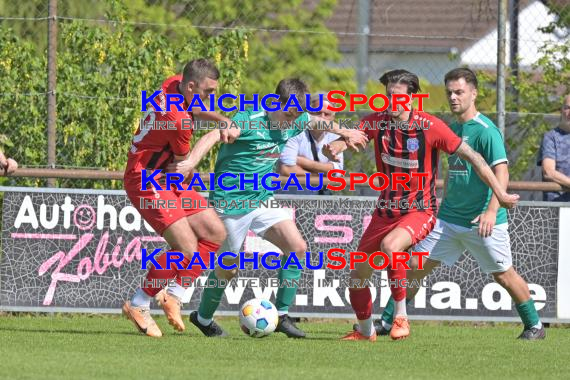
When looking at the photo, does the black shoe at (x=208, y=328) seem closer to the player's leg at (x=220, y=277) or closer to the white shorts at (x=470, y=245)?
the player's leg at (x=220, y=277)

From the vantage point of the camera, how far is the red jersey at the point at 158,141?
9633mm

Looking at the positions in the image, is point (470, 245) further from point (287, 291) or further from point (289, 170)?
point (289, 170)

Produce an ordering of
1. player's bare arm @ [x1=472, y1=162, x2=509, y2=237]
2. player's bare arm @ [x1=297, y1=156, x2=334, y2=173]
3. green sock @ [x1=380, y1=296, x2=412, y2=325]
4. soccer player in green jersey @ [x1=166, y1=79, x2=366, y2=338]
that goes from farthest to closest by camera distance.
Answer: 1. player's bare arm @ [x1=297, y1=156, x2=334, y2=173]
2. green sock @ [x1=380, y1=296, x2=412, y2=325]
3. soccer player in green jersey @ [x1=166, y1=79, x2=366, y2=338]
4. player's bare arm @ [x1=472, y1=162, x2=509, y2=237]

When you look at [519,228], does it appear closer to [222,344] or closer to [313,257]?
[313,257]

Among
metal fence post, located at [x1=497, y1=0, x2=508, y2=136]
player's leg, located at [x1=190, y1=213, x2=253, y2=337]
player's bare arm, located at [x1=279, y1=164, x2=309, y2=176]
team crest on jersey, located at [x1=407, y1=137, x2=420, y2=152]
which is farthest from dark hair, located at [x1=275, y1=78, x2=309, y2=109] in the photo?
metal fence post, located at [x1=497, y1=0, x2=508, y2=136]

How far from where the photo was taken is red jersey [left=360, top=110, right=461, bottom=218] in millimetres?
9977

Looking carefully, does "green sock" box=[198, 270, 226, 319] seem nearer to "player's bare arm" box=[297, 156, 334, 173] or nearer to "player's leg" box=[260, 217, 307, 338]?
"player's leg" box=[260, 217, 307, 338]

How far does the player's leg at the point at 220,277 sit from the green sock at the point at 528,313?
233cm

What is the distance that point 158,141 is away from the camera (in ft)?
32.1

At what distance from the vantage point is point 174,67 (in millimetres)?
12922

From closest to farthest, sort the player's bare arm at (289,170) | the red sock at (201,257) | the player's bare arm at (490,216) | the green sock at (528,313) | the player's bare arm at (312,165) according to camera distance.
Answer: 1. the red sock at (201,257)
2. the player's bare arm at (490,216)
3. the green sock at (528,313)
4. the player's bare arm at (289,170)
5. the player's bare arm at (312,165)

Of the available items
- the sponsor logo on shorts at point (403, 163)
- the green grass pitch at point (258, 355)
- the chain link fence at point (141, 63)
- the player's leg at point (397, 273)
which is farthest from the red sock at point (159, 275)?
the chain link fence at point (141, 63)

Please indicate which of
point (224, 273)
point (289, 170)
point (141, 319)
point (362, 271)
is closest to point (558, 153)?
point (289, 170)

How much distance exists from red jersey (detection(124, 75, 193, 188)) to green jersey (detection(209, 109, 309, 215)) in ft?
1.67
